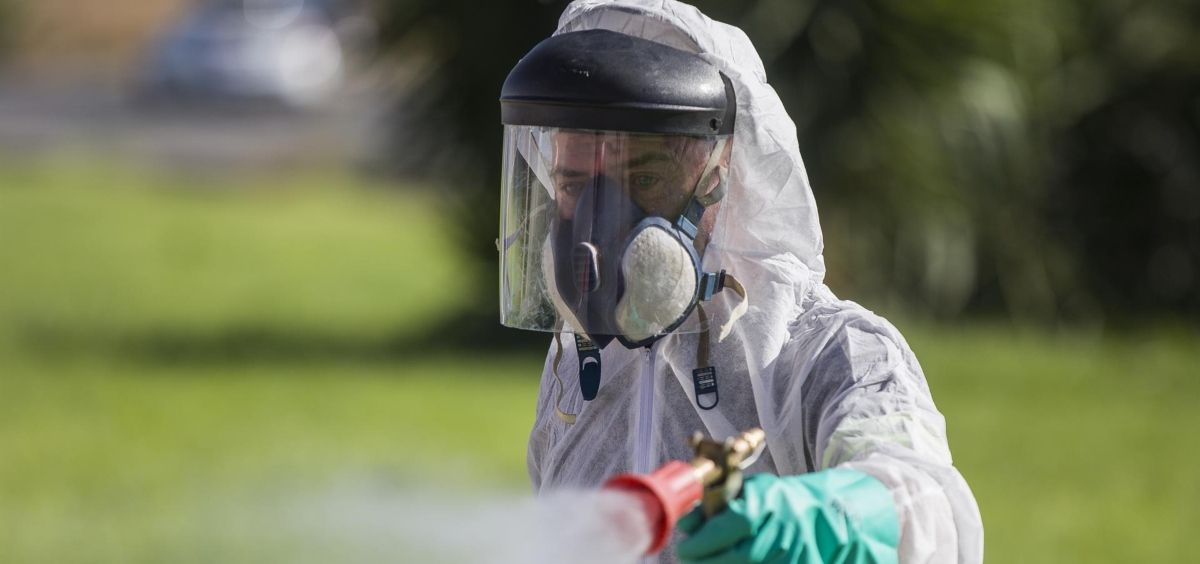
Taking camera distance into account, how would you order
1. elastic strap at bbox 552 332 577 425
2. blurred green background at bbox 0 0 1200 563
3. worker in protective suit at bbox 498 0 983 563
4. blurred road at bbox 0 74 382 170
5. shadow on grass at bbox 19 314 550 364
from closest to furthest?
worker in protective suit at bbox 498 0 983 563 → elastic strap at bbox 552 332 577 425 → blurred green background at bbox 0 0 1200 563 → shadow on grass at bbox 19 314 550 364 → blurred road at bbox 0 74 382 170

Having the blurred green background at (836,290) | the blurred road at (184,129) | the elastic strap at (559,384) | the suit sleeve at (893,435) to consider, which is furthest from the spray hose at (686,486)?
the blurred road at (184,129)

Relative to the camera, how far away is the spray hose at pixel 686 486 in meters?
1.78

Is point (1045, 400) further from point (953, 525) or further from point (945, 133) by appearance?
point (953, 525)

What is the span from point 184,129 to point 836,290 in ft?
50.9

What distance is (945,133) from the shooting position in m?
10.1

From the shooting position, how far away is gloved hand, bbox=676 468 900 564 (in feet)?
5.90

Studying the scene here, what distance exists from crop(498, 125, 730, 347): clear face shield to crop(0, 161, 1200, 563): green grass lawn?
4.32 m

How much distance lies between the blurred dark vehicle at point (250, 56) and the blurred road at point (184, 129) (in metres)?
0.21

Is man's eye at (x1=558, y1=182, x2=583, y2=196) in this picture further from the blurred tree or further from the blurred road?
the blurred road

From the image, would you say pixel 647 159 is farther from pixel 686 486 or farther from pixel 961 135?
pixel 961 135

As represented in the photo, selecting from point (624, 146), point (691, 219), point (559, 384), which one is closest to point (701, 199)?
point (691, 219)

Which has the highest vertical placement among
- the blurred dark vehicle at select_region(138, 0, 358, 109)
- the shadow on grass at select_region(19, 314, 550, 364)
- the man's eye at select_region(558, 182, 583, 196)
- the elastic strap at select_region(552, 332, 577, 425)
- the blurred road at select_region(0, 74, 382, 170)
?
the man's eye at select_region(558, 182, 583, 196)

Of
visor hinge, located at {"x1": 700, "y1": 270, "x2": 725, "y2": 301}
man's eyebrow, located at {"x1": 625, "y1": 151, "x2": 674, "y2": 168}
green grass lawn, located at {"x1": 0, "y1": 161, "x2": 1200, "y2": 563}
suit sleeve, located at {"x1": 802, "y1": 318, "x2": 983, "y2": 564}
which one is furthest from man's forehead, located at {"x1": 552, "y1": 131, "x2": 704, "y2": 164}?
green grass lawn, located at {"x1": 0, "y1": 161, "x2": 1200, "y2": 563}

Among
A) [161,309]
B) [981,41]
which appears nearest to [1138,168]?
[981,41]
